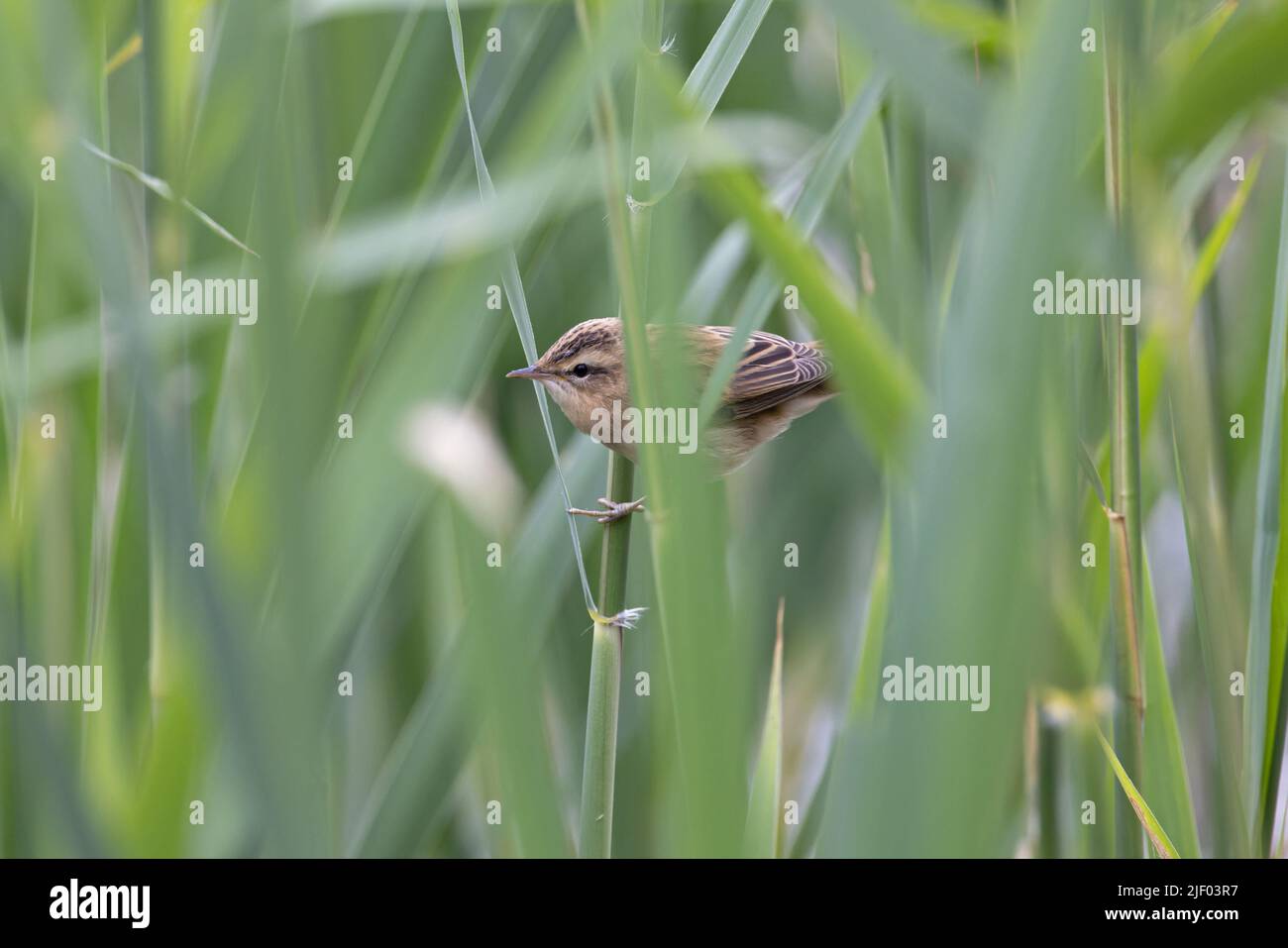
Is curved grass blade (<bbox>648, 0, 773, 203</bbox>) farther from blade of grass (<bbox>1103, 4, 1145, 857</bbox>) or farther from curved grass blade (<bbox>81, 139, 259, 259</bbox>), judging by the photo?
curved grass blade (<bbox>81, 139, 259, 259</bbox>)

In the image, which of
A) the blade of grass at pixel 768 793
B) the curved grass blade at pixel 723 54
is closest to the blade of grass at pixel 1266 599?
the blade of grass at pixel 768 793

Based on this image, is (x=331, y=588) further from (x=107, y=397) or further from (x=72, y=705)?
(x=107, y=397)

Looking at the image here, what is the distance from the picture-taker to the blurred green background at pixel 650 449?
466 mm

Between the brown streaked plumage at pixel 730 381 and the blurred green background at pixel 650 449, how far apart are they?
0.14 ft

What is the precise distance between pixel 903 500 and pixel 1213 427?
2.72ft

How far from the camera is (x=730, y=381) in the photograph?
1502 mm

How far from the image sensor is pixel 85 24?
1.15 meters

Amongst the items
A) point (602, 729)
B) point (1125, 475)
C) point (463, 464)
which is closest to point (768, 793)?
point (602, 729)

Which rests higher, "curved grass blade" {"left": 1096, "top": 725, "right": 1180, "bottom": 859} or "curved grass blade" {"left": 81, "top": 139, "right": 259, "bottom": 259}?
"curved grass blade" {"left": 81, "top": 139, "right": 259, "bottom": 259}

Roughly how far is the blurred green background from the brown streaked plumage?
0.14 feet
